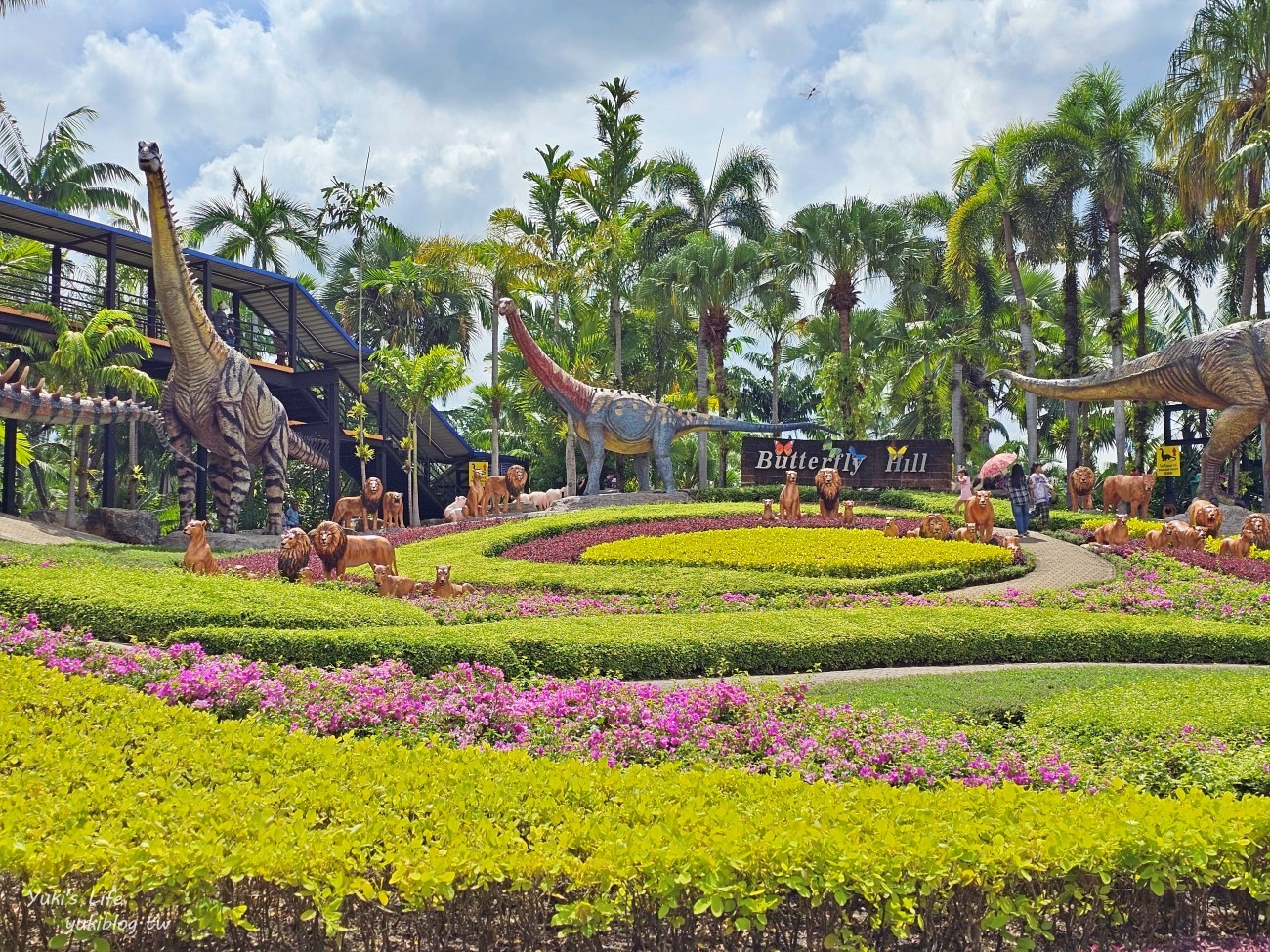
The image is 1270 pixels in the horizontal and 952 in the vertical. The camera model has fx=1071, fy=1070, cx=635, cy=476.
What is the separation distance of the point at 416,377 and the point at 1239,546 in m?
20.4

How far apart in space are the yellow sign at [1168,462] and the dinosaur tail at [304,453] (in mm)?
21470

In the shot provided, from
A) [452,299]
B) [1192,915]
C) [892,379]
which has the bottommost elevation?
[1192,915]

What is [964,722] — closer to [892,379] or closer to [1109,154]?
[1109,154]

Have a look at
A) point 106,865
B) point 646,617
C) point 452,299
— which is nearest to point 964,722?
point 646,617

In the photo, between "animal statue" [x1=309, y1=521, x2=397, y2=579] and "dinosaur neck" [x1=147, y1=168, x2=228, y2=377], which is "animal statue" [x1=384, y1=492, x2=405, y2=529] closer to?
"dinosaur neck" [x1=147, y1=168, x2=228, y2=377]

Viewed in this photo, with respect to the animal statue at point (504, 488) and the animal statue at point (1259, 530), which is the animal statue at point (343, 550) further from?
the animal statue at point (1259, 530)

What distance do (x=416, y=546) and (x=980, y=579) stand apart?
33.5ft

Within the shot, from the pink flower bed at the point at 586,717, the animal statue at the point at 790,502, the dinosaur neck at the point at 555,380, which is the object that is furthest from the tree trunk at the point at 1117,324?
the pink flower bed at the point at 586,717

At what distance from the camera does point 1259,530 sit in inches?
683

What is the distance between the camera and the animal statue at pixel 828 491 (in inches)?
826

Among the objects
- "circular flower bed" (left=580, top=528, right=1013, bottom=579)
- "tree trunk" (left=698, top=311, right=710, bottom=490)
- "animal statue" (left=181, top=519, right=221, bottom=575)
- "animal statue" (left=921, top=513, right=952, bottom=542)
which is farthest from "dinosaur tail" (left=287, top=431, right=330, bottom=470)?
"animal statue" (left=921, top=513, right=952, bottom=542)

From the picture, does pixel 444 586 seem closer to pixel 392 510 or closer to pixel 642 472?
pixel 392 510

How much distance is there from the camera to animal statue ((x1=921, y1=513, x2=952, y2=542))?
18.9m

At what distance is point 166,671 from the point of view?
8234 mm
